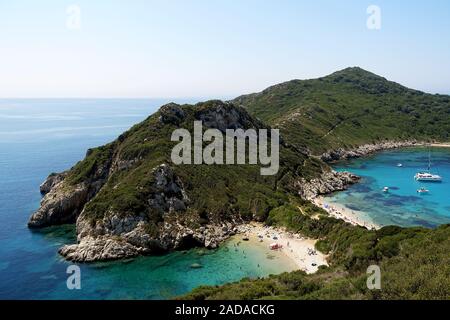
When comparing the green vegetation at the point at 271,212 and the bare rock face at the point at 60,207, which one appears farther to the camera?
the bare rock face at the point at 60,207

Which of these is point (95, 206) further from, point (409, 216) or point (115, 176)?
point (409, 216)

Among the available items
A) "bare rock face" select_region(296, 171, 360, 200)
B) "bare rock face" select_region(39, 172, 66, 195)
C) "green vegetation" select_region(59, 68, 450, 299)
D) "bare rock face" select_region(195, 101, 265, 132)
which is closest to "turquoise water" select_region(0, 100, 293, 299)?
"green vegetation" select_region(59, 68, 450, 299)

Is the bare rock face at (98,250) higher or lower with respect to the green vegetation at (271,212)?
lower

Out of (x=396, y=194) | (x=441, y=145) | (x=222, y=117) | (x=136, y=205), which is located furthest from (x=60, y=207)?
(x=441, y=145)

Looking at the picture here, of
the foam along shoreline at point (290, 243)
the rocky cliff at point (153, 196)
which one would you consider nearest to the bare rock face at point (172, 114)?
the rocky cliff at point (153, 196)

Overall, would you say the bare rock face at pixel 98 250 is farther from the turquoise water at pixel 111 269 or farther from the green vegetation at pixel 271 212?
the green vegetation at pixel 271 212

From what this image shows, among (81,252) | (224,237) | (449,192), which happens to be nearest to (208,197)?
(224,237)

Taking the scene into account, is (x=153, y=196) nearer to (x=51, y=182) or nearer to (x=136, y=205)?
(x=136, y=205)
